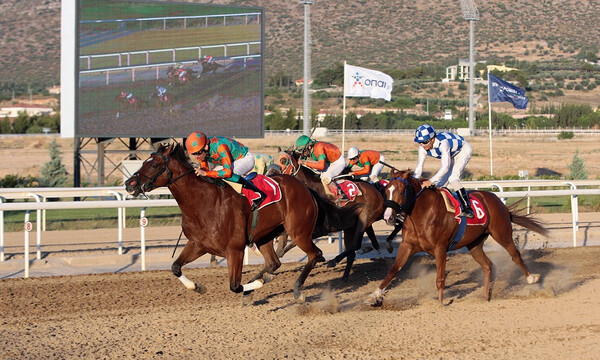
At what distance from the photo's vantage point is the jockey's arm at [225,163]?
684cm

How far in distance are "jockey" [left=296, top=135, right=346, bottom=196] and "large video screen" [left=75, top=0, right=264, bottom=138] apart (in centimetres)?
1127

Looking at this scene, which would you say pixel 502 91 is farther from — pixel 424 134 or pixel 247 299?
pixel 247 299

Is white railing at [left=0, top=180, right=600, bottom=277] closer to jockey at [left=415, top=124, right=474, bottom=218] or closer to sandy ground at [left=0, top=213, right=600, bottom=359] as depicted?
sandy ground at [left=0, top=213, right=600, bottom=359]

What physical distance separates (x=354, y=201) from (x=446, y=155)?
151cm

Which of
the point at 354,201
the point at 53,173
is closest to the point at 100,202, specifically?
the point at 354,201

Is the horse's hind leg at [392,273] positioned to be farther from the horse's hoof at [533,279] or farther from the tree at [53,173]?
the tree at [53,173]

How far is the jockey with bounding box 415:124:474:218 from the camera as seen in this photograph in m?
7.44

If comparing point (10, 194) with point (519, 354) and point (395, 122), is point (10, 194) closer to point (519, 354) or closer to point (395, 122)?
point (519, 354)

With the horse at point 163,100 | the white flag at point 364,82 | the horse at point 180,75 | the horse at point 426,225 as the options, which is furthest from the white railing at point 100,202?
the horse at point 180,75

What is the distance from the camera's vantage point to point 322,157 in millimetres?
9141

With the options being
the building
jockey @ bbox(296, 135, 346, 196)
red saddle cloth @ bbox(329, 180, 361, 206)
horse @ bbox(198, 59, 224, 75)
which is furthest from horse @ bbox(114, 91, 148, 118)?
the building

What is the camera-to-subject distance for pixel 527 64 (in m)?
80.6

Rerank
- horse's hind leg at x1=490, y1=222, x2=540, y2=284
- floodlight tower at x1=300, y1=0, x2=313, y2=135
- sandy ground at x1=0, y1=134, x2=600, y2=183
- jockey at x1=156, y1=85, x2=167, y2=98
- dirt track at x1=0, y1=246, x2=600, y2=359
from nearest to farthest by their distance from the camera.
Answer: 1. dirt track at x1=0, y1=246, x2=600, y2=359
2. horse's hind leg at x1=490, y1=222, x2=540, y2=284
3. jockey at x1=156, y1=85, x2=167, y2=98
4. floodlight tower at x1=300, y1=0, x2=313, y2=135
5. sandy ground at x1=0, y1=134, x2=600, y2=183

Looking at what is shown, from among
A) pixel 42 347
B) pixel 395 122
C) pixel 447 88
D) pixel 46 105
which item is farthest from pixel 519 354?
pixel 46 105
